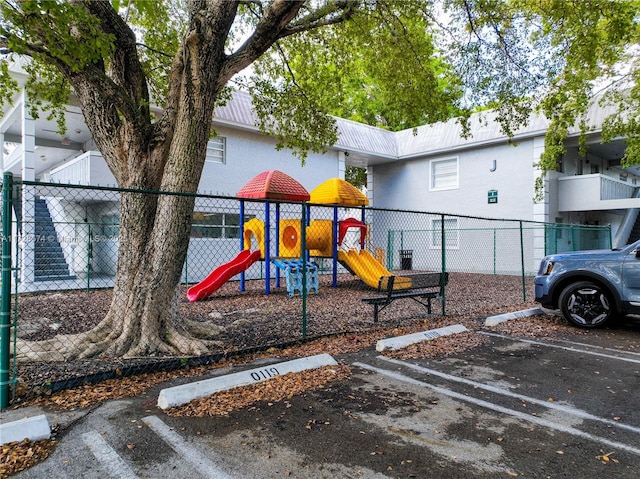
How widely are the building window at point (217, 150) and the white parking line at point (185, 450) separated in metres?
11.7

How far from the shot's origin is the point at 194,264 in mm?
13477

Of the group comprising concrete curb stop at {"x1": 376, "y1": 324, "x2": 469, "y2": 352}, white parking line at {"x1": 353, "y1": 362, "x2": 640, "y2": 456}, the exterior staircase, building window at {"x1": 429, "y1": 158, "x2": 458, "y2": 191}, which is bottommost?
white parking line at {"x1": 353, "y1": 362, "x2": 640, "y2": 456}

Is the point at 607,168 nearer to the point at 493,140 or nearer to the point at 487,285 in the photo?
the point at 493,140

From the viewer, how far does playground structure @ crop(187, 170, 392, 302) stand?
406 inches

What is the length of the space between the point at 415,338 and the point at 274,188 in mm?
6089

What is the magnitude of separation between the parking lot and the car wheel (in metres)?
2.38

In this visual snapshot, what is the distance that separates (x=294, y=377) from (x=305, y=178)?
41.8ft

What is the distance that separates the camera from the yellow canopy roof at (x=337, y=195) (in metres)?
11.9

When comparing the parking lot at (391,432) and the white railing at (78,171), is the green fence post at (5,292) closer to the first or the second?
the parking lot at (391,432)

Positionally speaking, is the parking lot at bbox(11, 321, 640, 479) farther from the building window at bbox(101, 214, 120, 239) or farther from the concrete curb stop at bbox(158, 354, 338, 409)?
the building window at bbox(101, 214, 120, 239)

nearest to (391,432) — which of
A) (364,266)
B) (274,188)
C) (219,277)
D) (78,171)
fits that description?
(219,277)

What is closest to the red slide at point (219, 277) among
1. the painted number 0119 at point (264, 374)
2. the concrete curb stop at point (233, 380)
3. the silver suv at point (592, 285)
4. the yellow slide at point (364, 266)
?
the yellow slide at point (364, 266)

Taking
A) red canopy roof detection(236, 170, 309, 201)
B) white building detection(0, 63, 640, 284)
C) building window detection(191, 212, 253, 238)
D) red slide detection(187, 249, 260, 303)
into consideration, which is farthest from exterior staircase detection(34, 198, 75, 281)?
red canopy roof detection(236, 170, 309, 201)

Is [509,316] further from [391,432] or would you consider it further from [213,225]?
[213,225]
